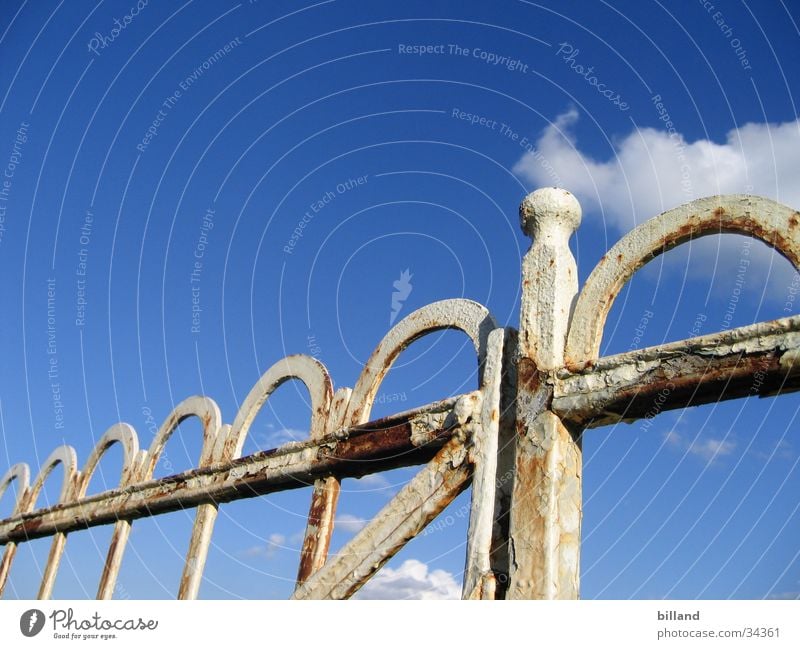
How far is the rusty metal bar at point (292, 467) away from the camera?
5.39m

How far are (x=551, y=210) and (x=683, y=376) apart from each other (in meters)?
1.64

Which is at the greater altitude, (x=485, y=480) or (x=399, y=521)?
(x=485, y=480)

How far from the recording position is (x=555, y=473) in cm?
450

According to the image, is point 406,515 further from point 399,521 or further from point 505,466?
point 505,466

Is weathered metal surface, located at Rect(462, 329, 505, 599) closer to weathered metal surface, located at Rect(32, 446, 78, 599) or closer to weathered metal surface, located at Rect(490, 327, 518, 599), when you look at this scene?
weathered metal surface, located at Rect(490, 327, 518, 599)

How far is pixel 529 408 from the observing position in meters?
4.81

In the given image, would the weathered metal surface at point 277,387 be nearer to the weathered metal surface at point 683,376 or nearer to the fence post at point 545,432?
the fence post at point 545,432

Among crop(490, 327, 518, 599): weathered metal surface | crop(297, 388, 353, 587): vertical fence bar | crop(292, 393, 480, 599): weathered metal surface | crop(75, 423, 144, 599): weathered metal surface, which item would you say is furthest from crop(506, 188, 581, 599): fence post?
crop(75, 423, 144, 599): weathered metal surface

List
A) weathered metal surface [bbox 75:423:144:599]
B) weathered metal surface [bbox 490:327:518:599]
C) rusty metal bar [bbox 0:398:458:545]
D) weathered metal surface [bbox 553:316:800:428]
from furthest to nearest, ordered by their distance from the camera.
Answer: weathered metal surface [bbox 75:423:144:599], rusty metal bar [bbox 0:398:458:545], weathered metal surface [bbox 490:327:518:599], weathered metal surface [bbox 553:316:800:428]

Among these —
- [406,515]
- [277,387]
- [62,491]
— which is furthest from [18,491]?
[406,515]

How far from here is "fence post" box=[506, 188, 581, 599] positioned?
4352 mm

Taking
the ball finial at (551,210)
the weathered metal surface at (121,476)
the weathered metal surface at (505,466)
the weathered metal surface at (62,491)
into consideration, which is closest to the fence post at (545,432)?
the ball finial at (551,210)

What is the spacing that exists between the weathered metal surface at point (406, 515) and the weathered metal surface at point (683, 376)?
29.5 inches

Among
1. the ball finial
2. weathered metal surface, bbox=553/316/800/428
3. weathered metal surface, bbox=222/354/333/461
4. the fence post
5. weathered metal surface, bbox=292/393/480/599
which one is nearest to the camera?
weathered metal surface, bbox=553/316/800/428
